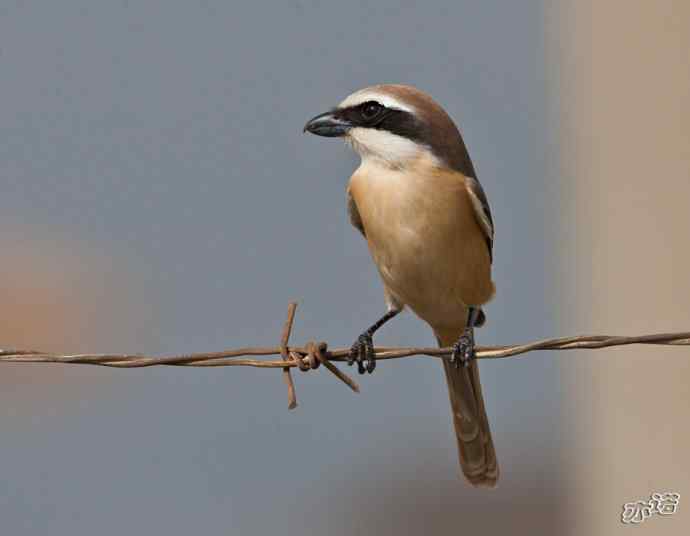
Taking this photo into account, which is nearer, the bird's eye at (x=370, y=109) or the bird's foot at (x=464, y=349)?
the bird's foot at (x=464, y=349)

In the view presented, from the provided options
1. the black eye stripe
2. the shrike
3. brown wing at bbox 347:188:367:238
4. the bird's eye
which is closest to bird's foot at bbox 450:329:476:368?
the shrike

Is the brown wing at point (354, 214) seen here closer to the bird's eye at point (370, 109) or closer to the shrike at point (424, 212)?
the shrike at point (424, 212)

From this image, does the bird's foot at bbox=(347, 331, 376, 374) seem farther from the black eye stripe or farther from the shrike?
the black eye stripe

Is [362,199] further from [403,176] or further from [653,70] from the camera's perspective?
[653,70]

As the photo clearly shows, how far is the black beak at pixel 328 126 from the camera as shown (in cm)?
400

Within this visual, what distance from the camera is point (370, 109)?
157 inches

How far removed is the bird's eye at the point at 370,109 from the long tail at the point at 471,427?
2.55 feet

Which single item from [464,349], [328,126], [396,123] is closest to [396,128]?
[396,123]

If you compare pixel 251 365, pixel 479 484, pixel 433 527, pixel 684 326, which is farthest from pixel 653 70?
pixel 251 365

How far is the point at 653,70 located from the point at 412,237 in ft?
14.4

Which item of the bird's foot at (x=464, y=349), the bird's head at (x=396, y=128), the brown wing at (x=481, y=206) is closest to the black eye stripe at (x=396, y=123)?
the bird's head at (x=396, y=128)

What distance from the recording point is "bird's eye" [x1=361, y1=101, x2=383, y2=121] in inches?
156

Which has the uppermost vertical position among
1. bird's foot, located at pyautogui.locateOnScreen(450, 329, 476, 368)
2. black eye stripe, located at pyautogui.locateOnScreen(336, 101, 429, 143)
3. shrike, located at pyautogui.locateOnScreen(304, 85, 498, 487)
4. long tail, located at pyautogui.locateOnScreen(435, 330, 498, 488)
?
black eye stripe, located at pyautogui.locateOnScreen(336, 101, 429, 143)

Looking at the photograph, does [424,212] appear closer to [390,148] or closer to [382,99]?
[390,148]
